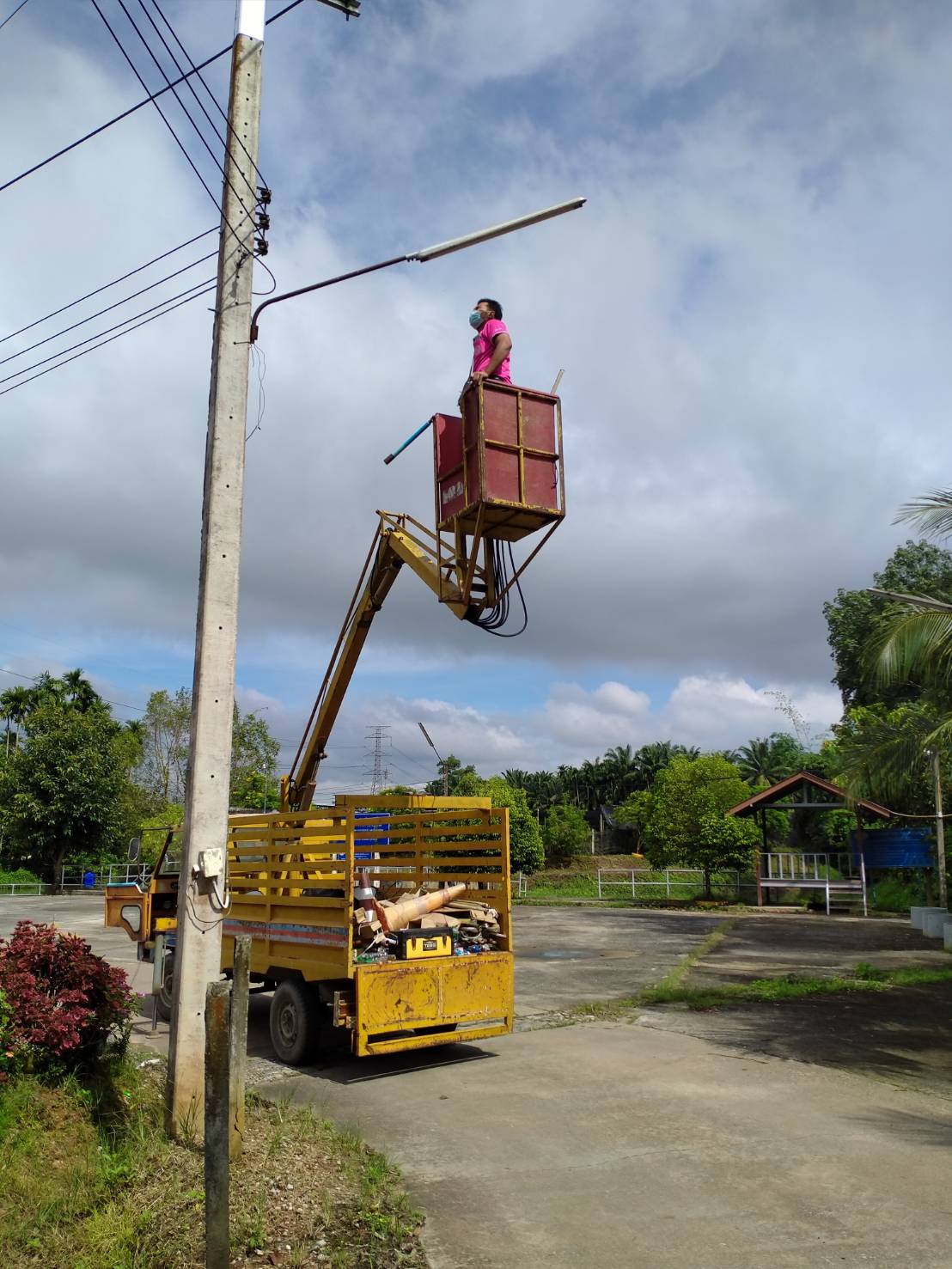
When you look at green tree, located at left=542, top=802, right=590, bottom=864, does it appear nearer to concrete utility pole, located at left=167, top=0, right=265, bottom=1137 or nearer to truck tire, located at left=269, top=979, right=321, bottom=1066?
truck tire, located at left=269, top=979, right=321, bottom=1066

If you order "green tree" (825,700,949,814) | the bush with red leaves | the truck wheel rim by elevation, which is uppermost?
"green tree" (825,700,949,814)

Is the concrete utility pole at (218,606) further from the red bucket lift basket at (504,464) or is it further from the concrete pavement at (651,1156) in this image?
the red bucket lift basket at (504,464)

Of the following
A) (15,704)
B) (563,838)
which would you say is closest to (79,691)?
(15,704)

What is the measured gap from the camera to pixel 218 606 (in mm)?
6438

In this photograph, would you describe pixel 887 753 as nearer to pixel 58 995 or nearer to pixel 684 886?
pixel 58 995

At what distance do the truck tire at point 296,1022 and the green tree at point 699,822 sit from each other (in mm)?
22967

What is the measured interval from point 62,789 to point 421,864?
27.6 m

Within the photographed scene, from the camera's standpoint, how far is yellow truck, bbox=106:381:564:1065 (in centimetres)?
819

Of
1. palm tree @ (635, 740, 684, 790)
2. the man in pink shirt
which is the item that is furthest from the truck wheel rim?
palm tree @ (635, 740, 684, 790)

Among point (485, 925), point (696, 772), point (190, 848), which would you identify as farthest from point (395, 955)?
point (696, 772)

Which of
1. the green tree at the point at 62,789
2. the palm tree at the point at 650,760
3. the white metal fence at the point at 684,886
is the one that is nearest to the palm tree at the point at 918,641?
the white metal fence at the point at 684,886

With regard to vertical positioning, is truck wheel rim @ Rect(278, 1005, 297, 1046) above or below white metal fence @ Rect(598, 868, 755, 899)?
above

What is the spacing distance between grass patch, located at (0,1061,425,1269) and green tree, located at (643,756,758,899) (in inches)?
997

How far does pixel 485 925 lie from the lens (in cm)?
949
